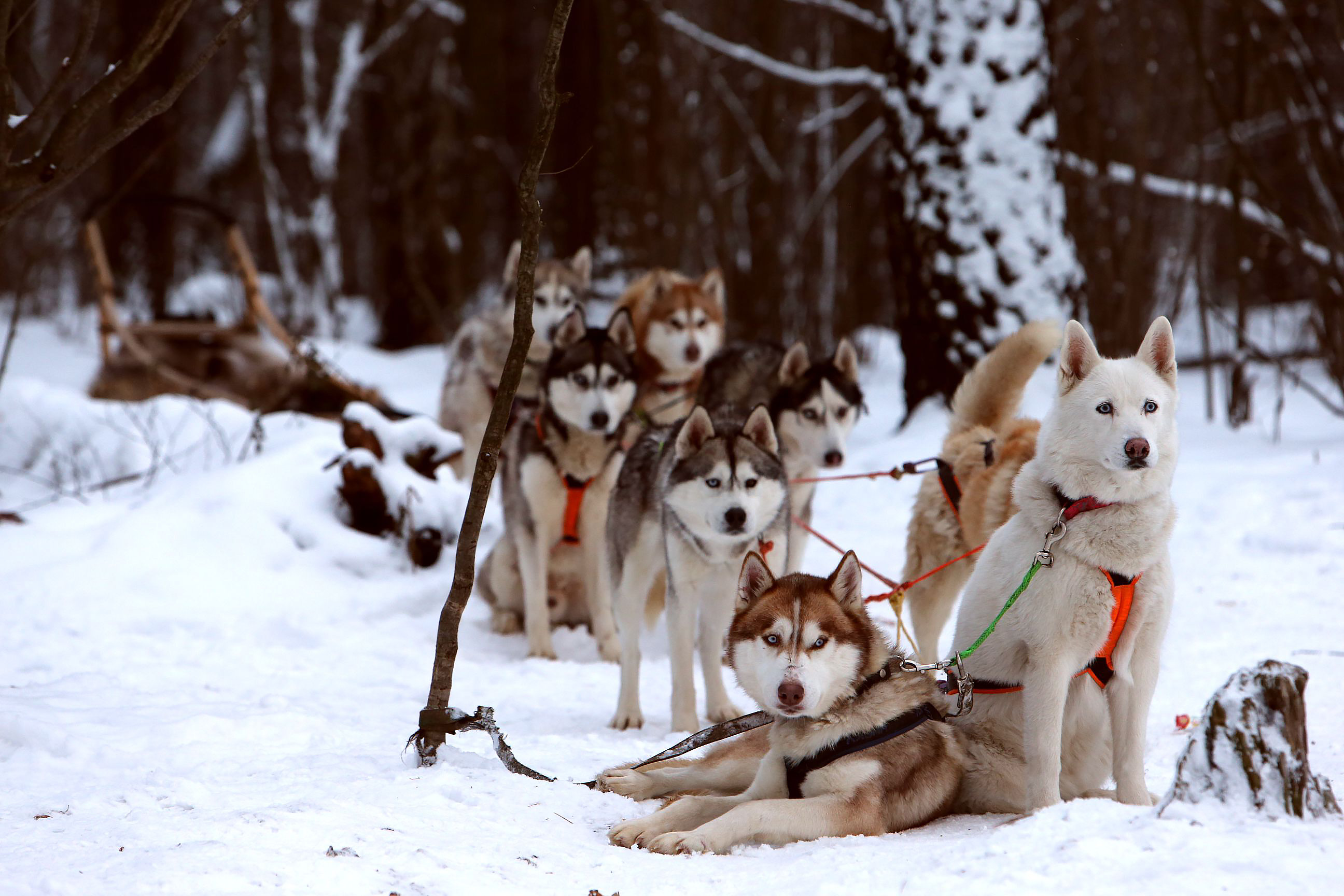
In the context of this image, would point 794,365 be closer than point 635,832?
No

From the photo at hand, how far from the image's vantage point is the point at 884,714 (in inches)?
123

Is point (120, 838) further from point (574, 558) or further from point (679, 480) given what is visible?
point (574, 558)

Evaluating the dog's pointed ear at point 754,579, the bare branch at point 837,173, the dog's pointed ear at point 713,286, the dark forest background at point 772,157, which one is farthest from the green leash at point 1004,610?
the bare branch at point 837,173

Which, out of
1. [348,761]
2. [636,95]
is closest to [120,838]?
[348,761]

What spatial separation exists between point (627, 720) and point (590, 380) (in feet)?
6.54

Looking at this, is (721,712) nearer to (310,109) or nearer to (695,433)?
(695,433)

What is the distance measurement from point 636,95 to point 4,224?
722 cm

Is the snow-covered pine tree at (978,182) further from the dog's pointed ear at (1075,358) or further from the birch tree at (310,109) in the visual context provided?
the birch tree at (310,109)

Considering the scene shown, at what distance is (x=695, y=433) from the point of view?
4.63m

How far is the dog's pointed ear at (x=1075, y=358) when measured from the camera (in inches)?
121

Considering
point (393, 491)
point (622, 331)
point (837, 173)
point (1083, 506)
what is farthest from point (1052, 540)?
point (837, 173)

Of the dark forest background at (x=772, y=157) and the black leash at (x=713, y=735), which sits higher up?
the dark forest background at (x=772, y=157)

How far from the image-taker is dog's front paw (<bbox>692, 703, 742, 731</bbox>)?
15.4 ft

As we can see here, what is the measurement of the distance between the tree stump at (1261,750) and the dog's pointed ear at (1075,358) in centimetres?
96
